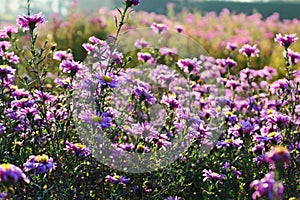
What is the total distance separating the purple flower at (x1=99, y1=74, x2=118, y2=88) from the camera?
233 centimetres

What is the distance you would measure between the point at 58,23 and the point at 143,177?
230 inches

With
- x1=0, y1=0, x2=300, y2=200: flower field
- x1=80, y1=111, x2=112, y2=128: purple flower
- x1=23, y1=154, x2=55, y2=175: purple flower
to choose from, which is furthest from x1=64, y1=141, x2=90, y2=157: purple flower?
x1=23, y1=154, x2=55, y2=175: purple flower

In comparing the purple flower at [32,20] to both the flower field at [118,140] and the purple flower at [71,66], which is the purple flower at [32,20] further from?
the purple flower at [71,66]

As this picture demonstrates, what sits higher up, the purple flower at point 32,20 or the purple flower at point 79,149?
the purple flower at point 32,20

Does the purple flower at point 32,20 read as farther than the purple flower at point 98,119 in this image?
Yes

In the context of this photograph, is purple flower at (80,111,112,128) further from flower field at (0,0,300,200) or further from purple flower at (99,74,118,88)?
purple flower at (99,74,118,88)

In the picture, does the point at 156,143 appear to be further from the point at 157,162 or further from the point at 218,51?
the point at 218,51

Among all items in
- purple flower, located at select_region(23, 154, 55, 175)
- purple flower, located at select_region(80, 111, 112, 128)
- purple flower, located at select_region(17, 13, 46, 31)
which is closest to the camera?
purple flower, located at select_region(23, 154, 55, 175)

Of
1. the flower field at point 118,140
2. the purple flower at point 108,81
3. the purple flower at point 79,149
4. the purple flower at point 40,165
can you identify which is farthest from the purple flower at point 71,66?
the purple flower at point 40,165

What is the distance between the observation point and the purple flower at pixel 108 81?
2.33 m

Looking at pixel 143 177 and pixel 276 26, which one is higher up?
pixel 276 26

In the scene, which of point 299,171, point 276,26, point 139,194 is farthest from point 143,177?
point 276,26

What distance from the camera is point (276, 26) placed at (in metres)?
9.21

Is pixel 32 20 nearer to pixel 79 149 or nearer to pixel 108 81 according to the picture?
pixel 108 81
